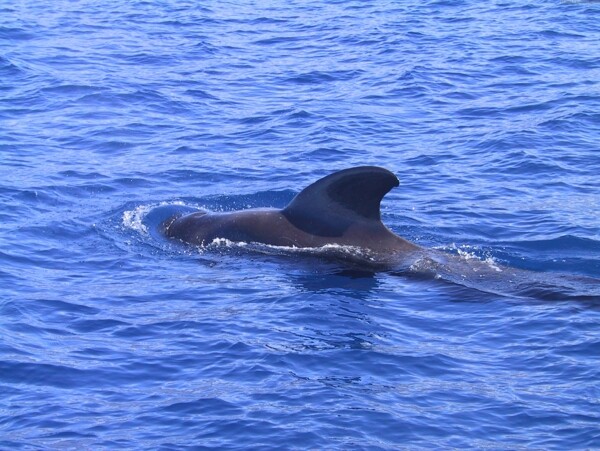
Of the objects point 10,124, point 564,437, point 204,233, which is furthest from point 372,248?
point 10,124

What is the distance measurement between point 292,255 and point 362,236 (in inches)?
37.8

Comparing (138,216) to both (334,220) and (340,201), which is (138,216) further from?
(340,201)

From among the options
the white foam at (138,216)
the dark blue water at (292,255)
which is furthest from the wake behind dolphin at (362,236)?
the white foam at (138,216)

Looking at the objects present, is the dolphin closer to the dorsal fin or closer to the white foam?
the dorsal fin

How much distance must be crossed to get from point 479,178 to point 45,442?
10867 mm

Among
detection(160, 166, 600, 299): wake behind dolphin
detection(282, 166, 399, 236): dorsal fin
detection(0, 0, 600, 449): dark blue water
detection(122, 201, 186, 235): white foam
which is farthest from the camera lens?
detection(122, 201, 186, 235): white foam

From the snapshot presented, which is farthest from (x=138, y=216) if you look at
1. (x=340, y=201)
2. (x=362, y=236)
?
(x=362, y=236)

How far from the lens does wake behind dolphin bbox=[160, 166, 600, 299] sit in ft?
45.3

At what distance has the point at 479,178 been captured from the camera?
63.1 feet

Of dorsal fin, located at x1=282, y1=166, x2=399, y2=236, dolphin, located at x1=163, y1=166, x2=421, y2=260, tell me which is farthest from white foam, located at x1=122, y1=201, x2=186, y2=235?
dorsal fin, located at x1=282, y1=166, x2=399, y2=236

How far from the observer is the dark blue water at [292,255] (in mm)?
10680

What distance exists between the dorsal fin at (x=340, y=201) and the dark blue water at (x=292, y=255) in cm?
51

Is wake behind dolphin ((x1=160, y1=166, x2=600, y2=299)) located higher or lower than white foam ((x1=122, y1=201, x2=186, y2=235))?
higher

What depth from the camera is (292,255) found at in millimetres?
14688
